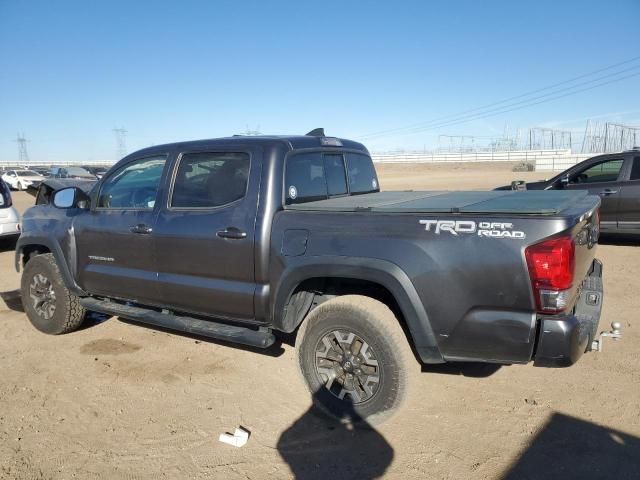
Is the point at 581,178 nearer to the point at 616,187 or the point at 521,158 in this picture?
the point at 616,187

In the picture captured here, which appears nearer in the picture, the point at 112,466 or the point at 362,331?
the point at 112,466

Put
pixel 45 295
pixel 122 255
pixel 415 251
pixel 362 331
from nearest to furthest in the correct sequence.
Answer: pixel 415 251 < pixel 362 331 < pixel 122 255 < pixel 45 295

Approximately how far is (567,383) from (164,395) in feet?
9.95

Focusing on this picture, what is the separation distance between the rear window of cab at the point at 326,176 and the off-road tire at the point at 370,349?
0.89m

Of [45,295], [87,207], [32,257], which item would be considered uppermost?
[87,207]

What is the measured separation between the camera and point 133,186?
4.35m

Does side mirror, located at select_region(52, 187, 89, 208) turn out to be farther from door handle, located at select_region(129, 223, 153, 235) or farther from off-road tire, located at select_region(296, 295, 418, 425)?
off-road tire, located at select_region(296, 295, 418, 425)

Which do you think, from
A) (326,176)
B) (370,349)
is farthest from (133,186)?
(370,349)

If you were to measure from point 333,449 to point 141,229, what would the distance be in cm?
231

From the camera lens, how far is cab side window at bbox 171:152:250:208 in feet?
11.7

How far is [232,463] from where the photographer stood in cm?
278

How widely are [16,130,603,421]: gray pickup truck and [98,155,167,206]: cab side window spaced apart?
0.01m

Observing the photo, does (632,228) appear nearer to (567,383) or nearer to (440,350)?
(567,383)

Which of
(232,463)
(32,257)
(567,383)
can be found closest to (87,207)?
(32,257)
